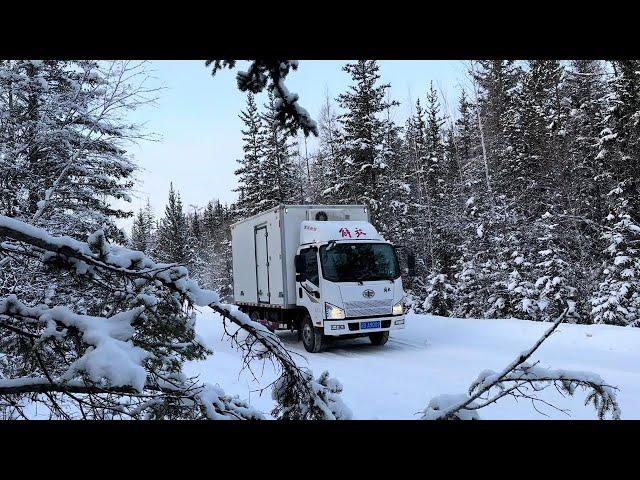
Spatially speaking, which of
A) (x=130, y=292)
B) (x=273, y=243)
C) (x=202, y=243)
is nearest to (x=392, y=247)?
(x=273, y=243)

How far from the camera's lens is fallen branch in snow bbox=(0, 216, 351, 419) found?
183cm

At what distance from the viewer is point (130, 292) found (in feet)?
8.81

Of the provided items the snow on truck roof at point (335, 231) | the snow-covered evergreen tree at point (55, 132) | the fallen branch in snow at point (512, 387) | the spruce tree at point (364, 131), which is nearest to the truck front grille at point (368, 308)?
the snow on truck roof at point (335, 231)

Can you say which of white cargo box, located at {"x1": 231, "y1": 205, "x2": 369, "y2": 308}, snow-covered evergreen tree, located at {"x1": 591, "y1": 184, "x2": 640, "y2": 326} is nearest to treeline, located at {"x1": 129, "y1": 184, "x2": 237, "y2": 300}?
white cargo box, located at {"x1": 231, "y1": 205, "x2": 369, "y2": 308}

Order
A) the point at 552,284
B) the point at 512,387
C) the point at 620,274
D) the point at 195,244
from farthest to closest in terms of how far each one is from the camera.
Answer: the point at 195,244
the point at 552,284
the point at 620,274
the point at 512,387

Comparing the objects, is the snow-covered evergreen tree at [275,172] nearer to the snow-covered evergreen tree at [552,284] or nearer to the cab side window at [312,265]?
the snow-covered evergreen tree at [552,284]

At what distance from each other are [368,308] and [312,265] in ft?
5.75

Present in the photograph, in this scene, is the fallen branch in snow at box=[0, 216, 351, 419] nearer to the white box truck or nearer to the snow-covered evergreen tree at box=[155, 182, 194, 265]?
the white box truck

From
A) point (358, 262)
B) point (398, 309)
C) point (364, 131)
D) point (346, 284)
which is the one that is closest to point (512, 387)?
point (346, 284)

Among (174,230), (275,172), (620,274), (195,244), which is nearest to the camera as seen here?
(620,274)

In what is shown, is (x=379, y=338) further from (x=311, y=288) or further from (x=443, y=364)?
(x=443, y=364)

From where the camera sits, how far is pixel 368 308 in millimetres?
11758
